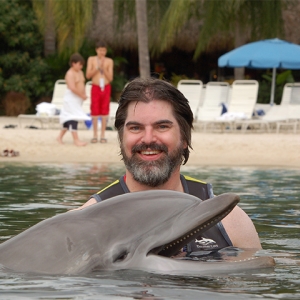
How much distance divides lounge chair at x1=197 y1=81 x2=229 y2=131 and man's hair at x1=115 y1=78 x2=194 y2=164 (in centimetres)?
1521

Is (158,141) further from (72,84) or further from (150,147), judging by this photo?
(72,84)

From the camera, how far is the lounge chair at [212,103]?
20.2 metres

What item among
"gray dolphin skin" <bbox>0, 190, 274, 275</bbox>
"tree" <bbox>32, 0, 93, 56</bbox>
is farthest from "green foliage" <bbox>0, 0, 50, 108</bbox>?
"gray dolphin skin" <bbox>0, 190, 274, 275</bbox>

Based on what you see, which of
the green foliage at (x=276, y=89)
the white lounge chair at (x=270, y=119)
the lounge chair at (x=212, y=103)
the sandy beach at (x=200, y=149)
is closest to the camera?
the sandy beach at (x=200, y=149)

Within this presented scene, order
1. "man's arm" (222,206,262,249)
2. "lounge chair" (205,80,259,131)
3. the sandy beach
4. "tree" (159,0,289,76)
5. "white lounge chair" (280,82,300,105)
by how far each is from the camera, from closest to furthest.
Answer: "man's arm" (222,206,262,249)
the sandy beach
"lounge chair" (205,80,259,131)
"white lounge chair" (280,82,300,105)
"tree" (159,0,289,76)

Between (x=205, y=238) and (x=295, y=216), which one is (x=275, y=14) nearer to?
(x=295, y=216)

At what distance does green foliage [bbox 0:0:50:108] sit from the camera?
985 inches

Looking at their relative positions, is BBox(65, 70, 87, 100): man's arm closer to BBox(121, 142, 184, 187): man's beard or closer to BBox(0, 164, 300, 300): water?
BBox(0, 164, 300, 300): water

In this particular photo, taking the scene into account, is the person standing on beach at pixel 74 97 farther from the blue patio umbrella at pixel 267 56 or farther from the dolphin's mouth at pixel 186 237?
the dolphin's mouth at pixel 186 237

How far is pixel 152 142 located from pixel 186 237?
70 cm

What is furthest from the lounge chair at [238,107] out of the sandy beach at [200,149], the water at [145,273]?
the water at [145,273]

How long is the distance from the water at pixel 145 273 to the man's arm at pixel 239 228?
0.21 m

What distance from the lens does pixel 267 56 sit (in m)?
20.6

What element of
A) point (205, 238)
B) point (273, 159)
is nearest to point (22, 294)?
point (205, 238)
